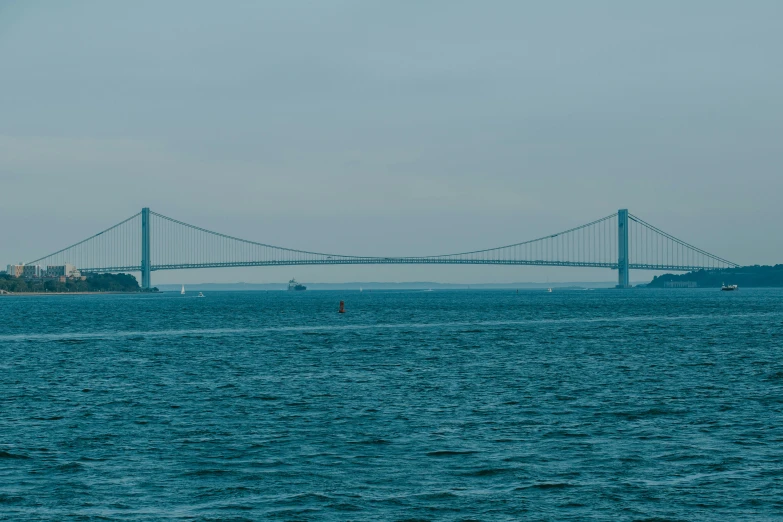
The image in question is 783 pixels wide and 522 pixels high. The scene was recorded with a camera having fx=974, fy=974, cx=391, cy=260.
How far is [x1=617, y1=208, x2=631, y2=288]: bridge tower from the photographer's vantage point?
168875mm

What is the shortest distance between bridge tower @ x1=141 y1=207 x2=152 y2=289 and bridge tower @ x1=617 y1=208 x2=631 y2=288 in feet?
263

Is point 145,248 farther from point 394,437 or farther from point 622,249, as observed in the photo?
→ point 394,437

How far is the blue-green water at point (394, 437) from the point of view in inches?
531

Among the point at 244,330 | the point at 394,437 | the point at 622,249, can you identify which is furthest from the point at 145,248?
the point at 394,437

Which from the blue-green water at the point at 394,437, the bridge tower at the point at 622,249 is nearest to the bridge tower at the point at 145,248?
the bridge tower at the point at 622,249

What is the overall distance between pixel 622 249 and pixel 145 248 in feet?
277

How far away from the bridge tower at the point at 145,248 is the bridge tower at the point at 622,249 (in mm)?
80106

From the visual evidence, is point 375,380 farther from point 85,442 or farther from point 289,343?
point 289,343

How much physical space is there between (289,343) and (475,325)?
68.7 ft

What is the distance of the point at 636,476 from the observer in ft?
48.9

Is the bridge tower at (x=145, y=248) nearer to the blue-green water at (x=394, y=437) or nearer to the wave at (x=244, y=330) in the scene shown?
the wave at (x=244, y=330)

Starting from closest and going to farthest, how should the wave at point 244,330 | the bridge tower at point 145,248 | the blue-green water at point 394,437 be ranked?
1. the blue-green water at point 394,437
2. the wave at point 244,330
3. the bridge tower at point 145,248

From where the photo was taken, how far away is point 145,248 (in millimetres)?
170375

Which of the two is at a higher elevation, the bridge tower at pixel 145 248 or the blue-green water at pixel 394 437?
the bridge tower at pixel 145 248
